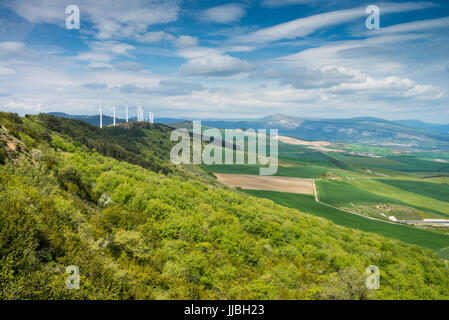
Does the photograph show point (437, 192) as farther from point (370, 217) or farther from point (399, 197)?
point (370, 217)

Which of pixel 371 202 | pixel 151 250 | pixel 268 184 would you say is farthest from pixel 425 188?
pixel 151 250

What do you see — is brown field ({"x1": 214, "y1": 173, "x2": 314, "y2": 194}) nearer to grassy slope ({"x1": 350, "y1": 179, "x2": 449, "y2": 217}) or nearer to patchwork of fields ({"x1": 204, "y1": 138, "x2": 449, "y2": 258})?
patchwork of fields ({"x1": 204, "y1": 138, "x2": 449, "y2": 258})

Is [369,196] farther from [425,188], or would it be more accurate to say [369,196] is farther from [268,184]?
[425,188]

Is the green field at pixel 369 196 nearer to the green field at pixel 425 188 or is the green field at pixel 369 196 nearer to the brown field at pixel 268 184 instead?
the brown field at pixel 268 184
